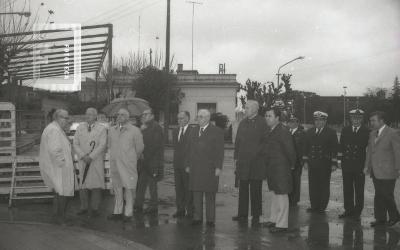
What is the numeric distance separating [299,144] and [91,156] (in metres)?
4.32

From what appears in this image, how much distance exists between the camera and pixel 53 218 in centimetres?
943

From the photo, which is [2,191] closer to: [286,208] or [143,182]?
[143,182]

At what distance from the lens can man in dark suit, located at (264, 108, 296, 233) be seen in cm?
824

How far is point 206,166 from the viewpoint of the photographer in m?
8.79

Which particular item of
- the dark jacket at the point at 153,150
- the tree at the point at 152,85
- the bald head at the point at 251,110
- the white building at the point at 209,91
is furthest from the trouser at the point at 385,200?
the white building at the point at 209,91

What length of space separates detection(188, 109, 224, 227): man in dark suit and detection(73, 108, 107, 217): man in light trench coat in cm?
180

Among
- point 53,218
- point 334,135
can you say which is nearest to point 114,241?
point 53,218

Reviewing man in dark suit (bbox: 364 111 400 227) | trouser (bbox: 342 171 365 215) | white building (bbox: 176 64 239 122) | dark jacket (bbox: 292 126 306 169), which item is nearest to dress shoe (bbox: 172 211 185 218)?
dark jacket (bbox: 292 126 306 169)

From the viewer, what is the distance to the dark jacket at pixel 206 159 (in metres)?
8.73

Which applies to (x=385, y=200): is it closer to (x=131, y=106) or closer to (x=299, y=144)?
(x=299, y=144)

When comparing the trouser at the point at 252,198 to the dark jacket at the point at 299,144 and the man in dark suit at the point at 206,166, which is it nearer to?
the man in dark suit at the point at 206,166

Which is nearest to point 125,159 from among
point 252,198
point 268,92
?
point 252,198

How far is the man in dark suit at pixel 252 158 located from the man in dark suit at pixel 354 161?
5.59 feet

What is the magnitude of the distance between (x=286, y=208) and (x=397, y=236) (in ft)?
5.40
